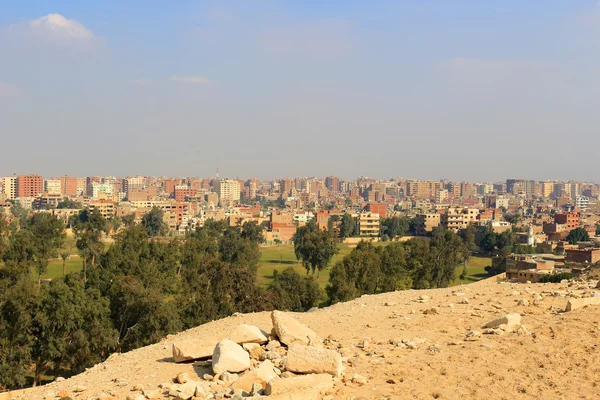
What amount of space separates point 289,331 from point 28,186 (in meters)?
187

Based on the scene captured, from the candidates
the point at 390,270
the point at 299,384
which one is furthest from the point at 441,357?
the point at 390,270

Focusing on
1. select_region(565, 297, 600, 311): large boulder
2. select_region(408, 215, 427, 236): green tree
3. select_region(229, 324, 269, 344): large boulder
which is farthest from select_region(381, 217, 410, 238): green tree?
select_region(229, 324, 269, 344): large boulder

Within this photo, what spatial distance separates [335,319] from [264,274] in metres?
46.8

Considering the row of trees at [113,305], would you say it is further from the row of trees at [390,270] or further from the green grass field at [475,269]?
the green grass field at [475,269]

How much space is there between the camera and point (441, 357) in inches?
435

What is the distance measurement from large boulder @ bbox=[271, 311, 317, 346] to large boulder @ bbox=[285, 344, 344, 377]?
4.69 ft

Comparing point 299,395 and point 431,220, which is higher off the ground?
point 299,395

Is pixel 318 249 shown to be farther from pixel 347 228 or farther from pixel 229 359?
pixel 347 228

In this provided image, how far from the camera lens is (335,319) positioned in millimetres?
15383

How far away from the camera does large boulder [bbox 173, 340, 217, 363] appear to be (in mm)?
11328

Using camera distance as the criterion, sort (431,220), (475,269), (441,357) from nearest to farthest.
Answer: (441,357), (475,269), (431,220)

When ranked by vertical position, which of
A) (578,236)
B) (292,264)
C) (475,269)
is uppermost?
(578,236)

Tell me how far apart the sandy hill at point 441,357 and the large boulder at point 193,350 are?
0.17 m

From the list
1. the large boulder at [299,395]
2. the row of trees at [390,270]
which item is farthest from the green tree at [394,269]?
the large boulder at [299,395]
